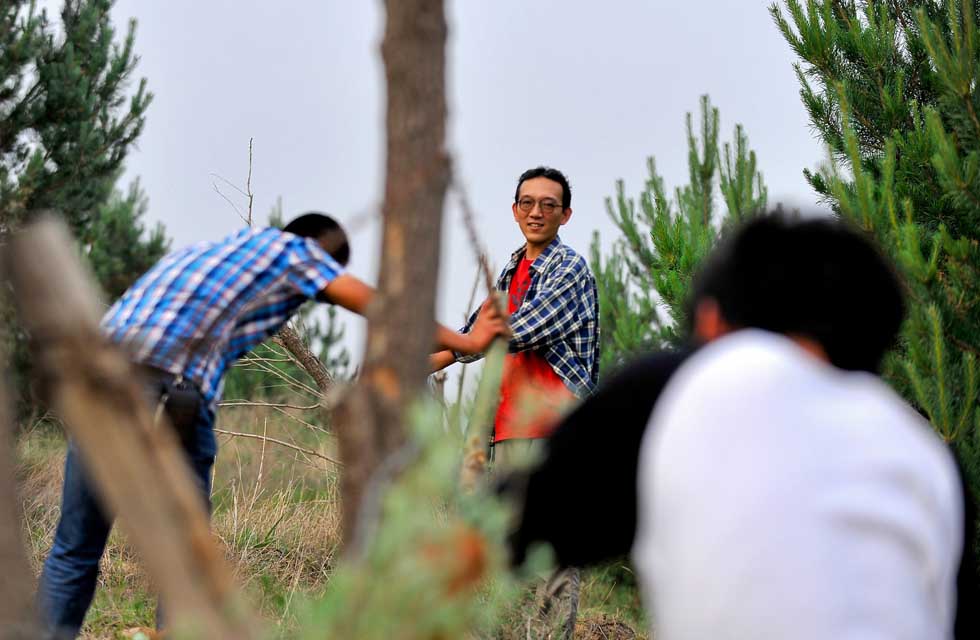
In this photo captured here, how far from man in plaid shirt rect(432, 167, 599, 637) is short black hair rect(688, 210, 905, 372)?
2.33 meters

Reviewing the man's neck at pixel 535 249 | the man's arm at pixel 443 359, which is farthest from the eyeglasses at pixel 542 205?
the man's arm at pixel 443 359

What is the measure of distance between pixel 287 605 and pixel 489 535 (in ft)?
11.7

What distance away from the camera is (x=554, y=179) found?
4430mm

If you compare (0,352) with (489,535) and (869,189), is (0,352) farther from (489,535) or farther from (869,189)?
(869,189)

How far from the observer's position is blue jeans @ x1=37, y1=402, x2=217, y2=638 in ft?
10.6

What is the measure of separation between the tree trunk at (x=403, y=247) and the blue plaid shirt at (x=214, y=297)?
1137mm

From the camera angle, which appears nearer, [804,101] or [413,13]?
[413,13]

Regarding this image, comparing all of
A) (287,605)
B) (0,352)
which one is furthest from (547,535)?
(287,605)

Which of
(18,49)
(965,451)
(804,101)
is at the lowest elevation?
(965,451)

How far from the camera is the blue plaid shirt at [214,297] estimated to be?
3.03m

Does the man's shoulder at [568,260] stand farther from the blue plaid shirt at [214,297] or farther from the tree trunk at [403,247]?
the tree trunk at [403,247]

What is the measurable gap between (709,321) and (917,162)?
3.65 metres

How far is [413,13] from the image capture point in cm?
190

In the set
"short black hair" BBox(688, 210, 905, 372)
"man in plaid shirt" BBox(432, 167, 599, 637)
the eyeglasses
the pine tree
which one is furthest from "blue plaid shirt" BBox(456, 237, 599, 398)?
the pine tree
